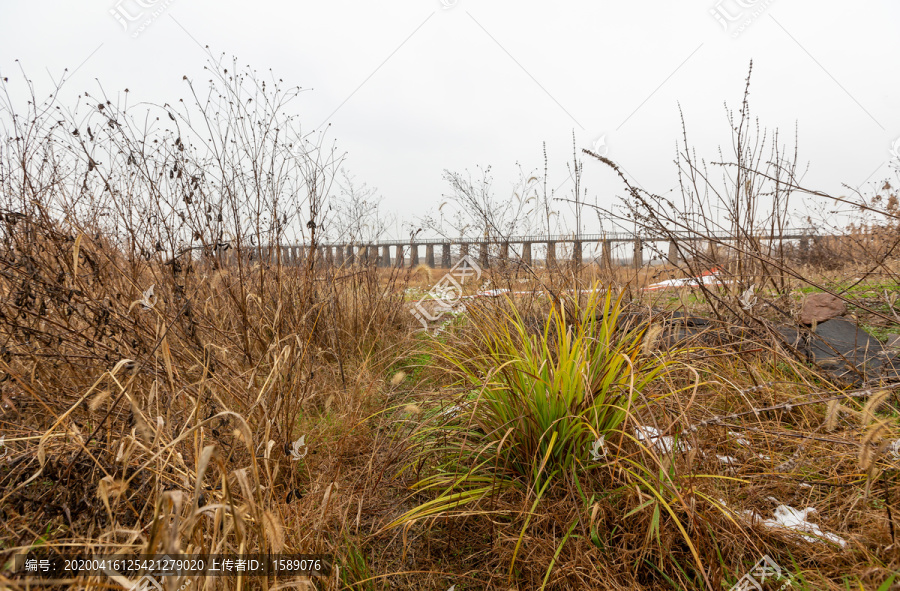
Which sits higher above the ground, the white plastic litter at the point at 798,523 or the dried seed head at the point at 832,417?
the dried seed head at the point at 832,417

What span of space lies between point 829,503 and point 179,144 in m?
3.33

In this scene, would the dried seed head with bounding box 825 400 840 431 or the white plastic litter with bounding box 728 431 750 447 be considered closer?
the dried seed head with bounding box 825 400 840 431

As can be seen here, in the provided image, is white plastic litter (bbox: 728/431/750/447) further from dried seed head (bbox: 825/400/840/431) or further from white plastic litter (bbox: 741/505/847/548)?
dried seed head (bbox: 825/400/840/431)

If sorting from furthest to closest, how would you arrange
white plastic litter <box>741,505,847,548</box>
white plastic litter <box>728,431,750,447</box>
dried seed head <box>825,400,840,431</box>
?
white plastic litter <box>728,431,750,447</box> < white plastic litter <box>741,505,847,548</box> < dried seed head <box>825,400,840,431</box>

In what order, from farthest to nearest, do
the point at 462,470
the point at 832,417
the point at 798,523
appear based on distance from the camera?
the point at 462,470, the point at 798,523, the point at 832,417

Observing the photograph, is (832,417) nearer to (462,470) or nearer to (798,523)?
(798,523)

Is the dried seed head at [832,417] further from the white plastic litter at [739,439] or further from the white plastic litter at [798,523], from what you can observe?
the white plastic litter at [739,439]

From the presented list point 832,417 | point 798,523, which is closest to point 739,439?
point 798,523

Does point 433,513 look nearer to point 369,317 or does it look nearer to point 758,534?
point 758,534

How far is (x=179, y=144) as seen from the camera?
8.20ft

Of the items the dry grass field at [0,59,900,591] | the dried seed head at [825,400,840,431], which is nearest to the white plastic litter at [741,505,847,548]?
the dry grass field at [0,59,900,591]

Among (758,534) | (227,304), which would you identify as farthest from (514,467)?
(227,304)

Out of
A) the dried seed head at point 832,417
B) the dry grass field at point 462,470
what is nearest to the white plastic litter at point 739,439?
the dry grass field at point 462,470

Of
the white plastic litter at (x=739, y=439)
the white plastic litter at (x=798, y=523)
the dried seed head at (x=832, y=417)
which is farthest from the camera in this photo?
the white plastic litter at (x=739, y=439)
